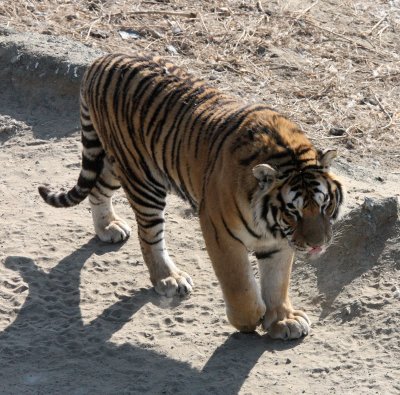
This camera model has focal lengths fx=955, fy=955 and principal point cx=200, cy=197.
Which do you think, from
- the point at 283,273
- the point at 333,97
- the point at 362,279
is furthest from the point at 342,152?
the point at 283,273

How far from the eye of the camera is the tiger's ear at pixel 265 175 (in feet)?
15.1

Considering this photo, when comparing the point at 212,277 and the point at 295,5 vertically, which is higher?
the point at 295,5

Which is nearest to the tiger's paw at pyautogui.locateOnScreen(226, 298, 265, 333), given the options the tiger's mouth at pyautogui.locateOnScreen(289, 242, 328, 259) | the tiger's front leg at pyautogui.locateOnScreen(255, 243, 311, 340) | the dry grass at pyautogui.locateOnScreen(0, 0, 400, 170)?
the tiger's front leg at pyautogui.locateOnScreen(255, 243, 311, 340)

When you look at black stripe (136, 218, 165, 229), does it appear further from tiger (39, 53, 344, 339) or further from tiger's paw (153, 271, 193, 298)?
tiger's paw (153, 271, 193, 298)

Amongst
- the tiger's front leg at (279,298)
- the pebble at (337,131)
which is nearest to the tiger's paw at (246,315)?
the tiger's front leg at (279,298)

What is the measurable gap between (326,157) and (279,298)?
3.10ft

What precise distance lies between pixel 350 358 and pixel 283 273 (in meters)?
0.57

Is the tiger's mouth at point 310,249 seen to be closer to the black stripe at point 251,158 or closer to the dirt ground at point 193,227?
the black stripe at point 251,158

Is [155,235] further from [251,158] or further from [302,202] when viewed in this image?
[302,202]

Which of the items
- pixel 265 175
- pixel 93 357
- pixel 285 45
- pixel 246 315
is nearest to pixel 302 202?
pixel 265 175

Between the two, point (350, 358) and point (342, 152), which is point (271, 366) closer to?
point (350, 358)

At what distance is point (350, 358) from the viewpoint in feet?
16.7

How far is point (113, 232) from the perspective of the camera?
6305mm

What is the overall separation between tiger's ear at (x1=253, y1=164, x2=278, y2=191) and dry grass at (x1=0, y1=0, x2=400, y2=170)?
8.53 feet
